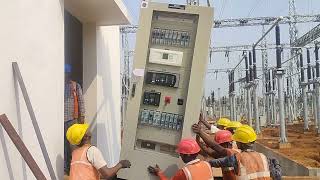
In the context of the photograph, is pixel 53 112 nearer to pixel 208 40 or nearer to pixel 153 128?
pixel 153 128

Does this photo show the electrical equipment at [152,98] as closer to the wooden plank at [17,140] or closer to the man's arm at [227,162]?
the man's arm at [227,162]

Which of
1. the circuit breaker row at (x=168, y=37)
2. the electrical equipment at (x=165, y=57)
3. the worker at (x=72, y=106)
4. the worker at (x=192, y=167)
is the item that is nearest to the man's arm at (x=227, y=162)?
the worker at (x=192, y=167)

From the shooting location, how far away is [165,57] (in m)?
5.70

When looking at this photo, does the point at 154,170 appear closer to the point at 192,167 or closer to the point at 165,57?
the point at 192,167

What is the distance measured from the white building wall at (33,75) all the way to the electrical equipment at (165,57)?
120cm

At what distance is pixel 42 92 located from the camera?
4672 millimetres

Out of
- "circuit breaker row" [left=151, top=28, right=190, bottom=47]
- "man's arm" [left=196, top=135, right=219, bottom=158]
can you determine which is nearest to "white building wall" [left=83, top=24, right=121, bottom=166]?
"circuit breaker row" [left=151, top=28, right=190, bottom=47]

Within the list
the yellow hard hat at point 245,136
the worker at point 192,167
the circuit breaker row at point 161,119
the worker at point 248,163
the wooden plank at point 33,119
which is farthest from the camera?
the circuit breaker row at point 161,119

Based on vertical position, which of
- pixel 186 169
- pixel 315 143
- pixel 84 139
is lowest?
pixel 315 143

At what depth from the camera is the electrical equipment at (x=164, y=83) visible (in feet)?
18.4

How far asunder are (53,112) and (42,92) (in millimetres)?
389

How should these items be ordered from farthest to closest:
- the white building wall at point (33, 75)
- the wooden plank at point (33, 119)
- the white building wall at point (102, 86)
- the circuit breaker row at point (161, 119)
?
the white building wall at point (102, 86), the circuit breaker row at point (161, 119), the wooden plank at point (33, 119), the white building wall at point (33, 75)

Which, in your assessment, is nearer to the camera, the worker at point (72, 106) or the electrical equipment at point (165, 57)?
the electrical equipment at point (165, 57)

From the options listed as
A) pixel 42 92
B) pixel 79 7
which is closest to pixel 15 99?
pixel 42 92
